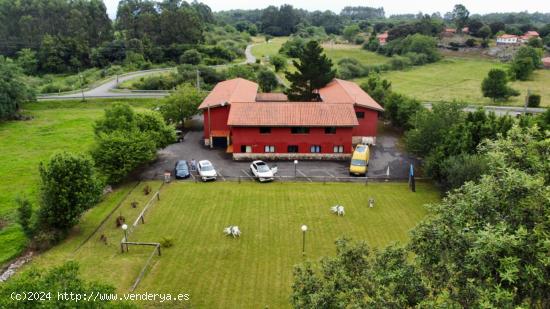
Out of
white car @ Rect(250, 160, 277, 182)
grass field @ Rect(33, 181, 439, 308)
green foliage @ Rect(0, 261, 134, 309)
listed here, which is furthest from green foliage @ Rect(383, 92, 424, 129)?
green foliage @ Rect(0, 261, 134, 309)

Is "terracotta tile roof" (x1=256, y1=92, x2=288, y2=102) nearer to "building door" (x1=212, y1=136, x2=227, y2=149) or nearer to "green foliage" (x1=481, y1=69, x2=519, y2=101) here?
"building door" (x1=212, y1=136, x2=227, y2=149)

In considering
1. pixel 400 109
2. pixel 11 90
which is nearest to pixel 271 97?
pixel 400 109

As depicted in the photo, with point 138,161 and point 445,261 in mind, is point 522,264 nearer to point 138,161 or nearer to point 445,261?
point 445,261

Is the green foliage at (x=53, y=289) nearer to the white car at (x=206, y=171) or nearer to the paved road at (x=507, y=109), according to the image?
the white car at (x=206, y=171)

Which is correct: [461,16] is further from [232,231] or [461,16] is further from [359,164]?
[232,231]

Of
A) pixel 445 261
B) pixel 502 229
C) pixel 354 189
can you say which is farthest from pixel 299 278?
pixel 354 189
